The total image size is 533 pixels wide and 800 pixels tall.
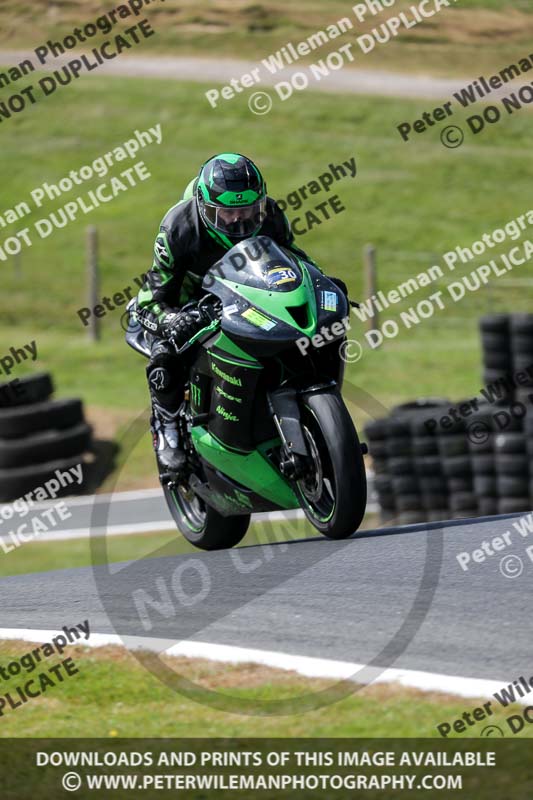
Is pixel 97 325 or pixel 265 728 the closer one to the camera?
pixel 265 728

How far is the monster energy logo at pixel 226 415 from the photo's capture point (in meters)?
7.29

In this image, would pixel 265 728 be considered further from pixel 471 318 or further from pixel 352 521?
pixel 471 318

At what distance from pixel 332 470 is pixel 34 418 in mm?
9042

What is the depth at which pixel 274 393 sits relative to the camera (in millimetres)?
6984

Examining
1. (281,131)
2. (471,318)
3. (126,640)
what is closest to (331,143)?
(281,131)

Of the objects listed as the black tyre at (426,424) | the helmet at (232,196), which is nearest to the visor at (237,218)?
the helmet at (232,196)

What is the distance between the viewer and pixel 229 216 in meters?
7.48

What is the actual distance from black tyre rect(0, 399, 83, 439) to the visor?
8213 mm

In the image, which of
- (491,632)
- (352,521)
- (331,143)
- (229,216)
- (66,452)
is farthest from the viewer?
(331,143)

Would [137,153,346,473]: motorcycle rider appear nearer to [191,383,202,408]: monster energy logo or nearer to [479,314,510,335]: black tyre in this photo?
[191,383,202,408]: monster energy logo

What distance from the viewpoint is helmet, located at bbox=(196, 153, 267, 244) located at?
7.37 meters

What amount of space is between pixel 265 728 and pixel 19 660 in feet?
5.23

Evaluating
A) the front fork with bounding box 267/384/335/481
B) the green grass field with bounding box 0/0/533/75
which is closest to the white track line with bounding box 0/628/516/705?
the front fork with bounding box 267/384/335/481
